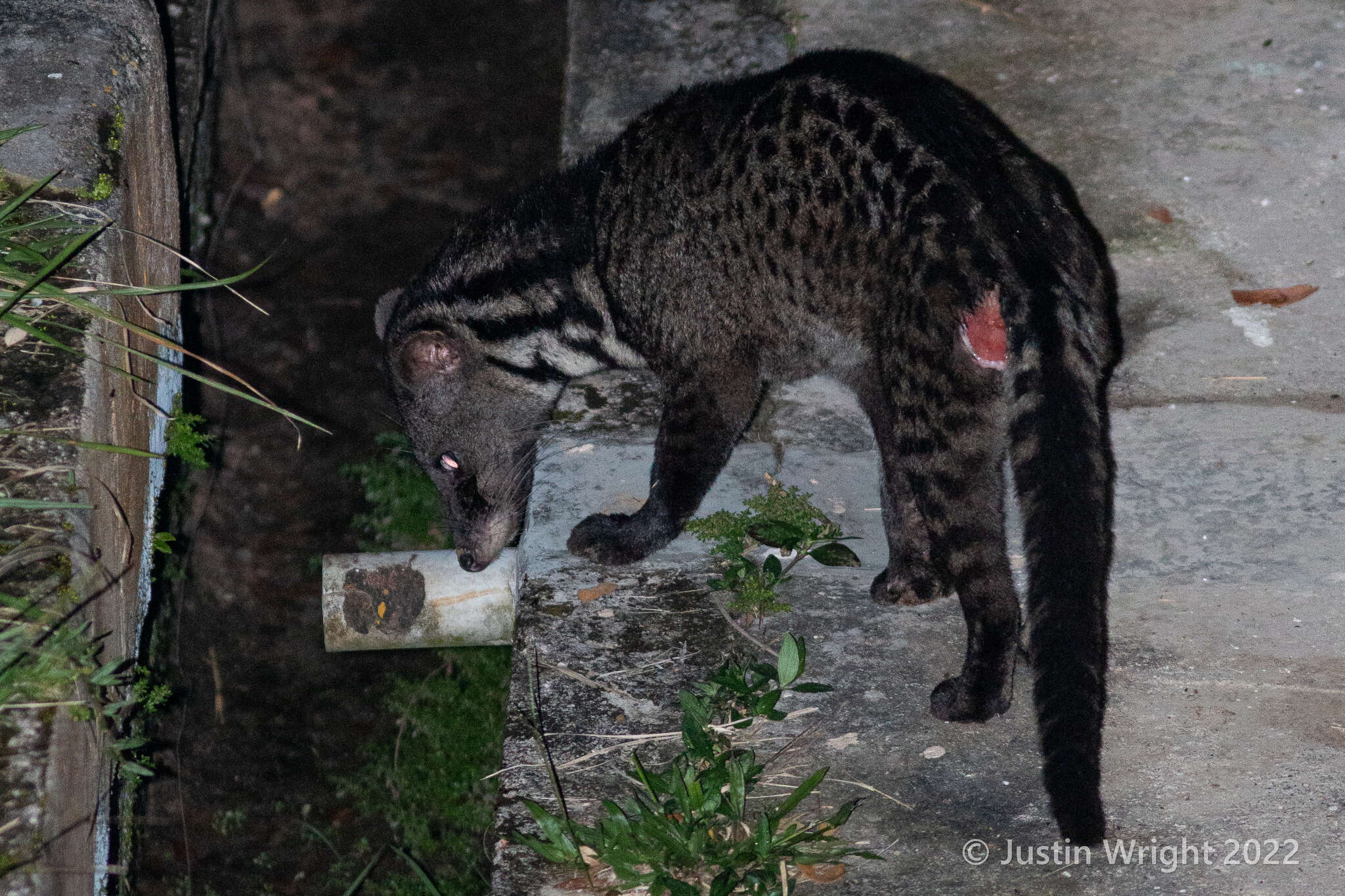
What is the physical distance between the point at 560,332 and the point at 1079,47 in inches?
126

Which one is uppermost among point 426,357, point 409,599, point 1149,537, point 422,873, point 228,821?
point 426,357

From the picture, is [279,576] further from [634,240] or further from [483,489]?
[634,240]

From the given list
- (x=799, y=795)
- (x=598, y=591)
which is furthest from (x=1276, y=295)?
(x=799, y=795)

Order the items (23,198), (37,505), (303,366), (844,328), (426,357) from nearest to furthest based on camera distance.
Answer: (37,505)
(23,198)
(844,328)
(426,357)
(303,366)

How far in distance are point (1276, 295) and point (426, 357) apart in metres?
3.15

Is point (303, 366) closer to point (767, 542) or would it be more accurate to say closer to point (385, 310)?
point (385, 310)

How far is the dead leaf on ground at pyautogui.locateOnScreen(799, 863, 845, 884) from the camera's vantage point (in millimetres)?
2922

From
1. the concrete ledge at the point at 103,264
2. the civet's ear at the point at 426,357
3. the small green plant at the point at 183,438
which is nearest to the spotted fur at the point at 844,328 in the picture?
the civet's ear at the point at 426,357

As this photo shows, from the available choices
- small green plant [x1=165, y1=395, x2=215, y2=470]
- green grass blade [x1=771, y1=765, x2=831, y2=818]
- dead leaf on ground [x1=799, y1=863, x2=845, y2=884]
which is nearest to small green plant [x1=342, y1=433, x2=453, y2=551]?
small green plant [x1=165, y1=395, x2=215, y2=470]

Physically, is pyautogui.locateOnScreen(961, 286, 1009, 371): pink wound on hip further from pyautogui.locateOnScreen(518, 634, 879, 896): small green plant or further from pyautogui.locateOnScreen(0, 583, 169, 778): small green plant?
pyautogui.locateOnScreen(0, 583, 169, 778): small green plant

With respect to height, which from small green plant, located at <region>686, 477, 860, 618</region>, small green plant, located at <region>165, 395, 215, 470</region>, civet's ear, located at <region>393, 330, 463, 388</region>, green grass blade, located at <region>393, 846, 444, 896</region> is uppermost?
civet's ear, located at <region>393, 330, 463, 388</region>

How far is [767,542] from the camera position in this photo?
3.92 metres

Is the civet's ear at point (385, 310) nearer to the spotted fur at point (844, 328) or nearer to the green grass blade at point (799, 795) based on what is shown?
the spotted fur at point (844, 328)

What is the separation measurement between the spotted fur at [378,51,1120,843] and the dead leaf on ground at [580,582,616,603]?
0.39 ft
